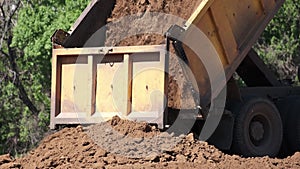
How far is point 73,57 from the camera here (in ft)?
30.1

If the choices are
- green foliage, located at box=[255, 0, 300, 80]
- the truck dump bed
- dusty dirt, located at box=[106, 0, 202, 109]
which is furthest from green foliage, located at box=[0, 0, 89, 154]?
the truck dump bed

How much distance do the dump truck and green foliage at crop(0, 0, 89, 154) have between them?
789cm

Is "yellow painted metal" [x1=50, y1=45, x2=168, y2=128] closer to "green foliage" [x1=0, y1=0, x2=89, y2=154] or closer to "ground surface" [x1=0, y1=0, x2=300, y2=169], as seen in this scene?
"ground surface" [x1=0, y1=0, x2=300, y2=169]

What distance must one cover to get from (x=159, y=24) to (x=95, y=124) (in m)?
1.60

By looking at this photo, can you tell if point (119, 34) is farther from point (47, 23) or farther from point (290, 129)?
point (47, 23)

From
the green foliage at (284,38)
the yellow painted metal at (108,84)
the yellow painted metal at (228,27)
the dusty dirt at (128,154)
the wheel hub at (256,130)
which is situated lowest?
the dusty dirt at (128,154)

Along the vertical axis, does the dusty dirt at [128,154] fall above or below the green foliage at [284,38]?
below

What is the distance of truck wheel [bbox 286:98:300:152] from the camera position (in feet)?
33.8

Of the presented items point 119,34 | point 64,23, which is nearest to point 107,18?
point 119,34

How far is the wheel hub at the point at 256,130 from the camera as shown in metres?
9.48

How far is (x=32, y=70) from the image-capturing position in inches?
764

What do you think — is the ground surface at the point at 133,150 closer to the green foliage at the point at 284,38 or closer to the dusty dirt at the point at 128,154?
the dusty dirt at the point at 128,154

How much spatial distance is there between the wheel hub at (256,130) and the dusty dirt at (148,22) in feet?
4.28

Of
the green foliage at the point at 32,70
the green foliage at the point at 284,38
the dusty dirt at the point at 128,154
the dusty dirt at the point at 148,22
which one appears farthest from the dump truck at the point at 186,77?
the green foliage at the point at 284,38
